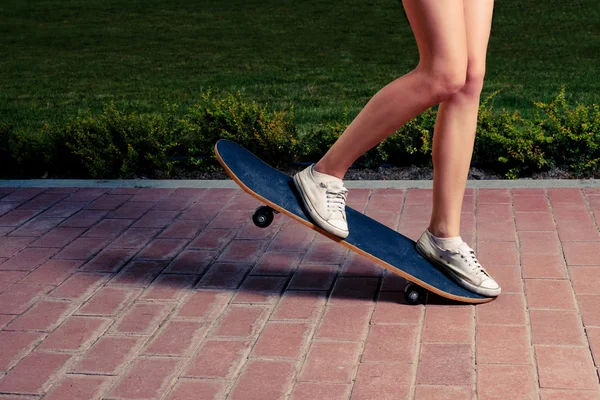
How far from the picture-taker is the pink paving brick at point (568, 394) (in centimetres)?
273

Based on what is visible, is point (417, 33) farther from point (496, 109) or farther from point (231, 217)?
point (496, 109)

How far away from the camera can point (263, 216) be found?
140 inches

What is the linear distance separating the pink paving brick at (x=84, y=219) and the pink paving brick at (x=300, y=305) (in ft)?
4.84

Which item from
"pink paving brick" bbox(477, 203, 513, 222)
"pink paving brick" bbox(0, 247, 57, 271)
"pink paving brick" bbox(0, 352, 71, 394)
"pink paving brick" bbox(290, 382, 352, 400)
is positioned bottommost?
"pink paving brick" bbox(477, 203, 513, 222)

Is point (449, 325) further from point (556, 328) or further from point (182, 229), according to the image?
point (182, 229)

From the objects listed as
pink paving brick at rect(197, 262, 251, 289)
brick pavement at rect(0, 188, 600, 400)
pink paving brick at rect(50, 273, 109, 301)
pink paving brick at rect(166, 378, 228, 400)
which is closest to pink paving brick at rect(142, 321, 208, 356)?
A: brick pavement at rect(0, 188, 600, 400)

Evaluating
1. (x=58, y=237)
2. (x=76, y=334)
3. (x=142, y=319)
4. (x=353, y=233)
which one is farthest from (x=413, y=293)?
(x=58, y=237)

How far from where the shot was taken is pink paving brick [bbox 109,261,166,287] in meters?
3.81

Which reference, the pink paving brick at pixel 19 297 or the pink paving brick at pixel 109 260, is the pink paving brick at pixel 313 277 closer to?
the pink paving brick at pixel 109 260

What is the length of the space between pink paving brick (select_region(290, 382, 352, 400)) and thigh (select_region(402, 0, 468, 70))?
1206 mm

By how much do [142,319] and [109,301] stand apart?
0.25 metres

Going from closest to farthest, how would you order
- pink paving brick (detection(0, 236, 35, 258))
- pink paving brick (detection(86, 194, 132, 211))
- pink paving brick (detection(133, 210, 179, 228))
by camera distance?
pink paving brick (detection(0, 236, 35, 258)) < pink paving brick (detection(133, 210, 179, 228)) < pink paving brick (detection(86, 194, 132, 211))

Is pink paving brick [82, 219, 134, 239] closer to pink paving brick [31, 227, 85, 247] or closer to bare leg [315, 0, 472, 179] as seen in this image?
pink paving brick [31, 227, 85, 247]

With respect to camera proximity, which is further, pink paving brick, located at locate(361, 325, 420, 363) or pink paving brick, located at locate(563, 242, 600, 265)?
pink paving brick, located at locate(563, 242, 600, 265)
